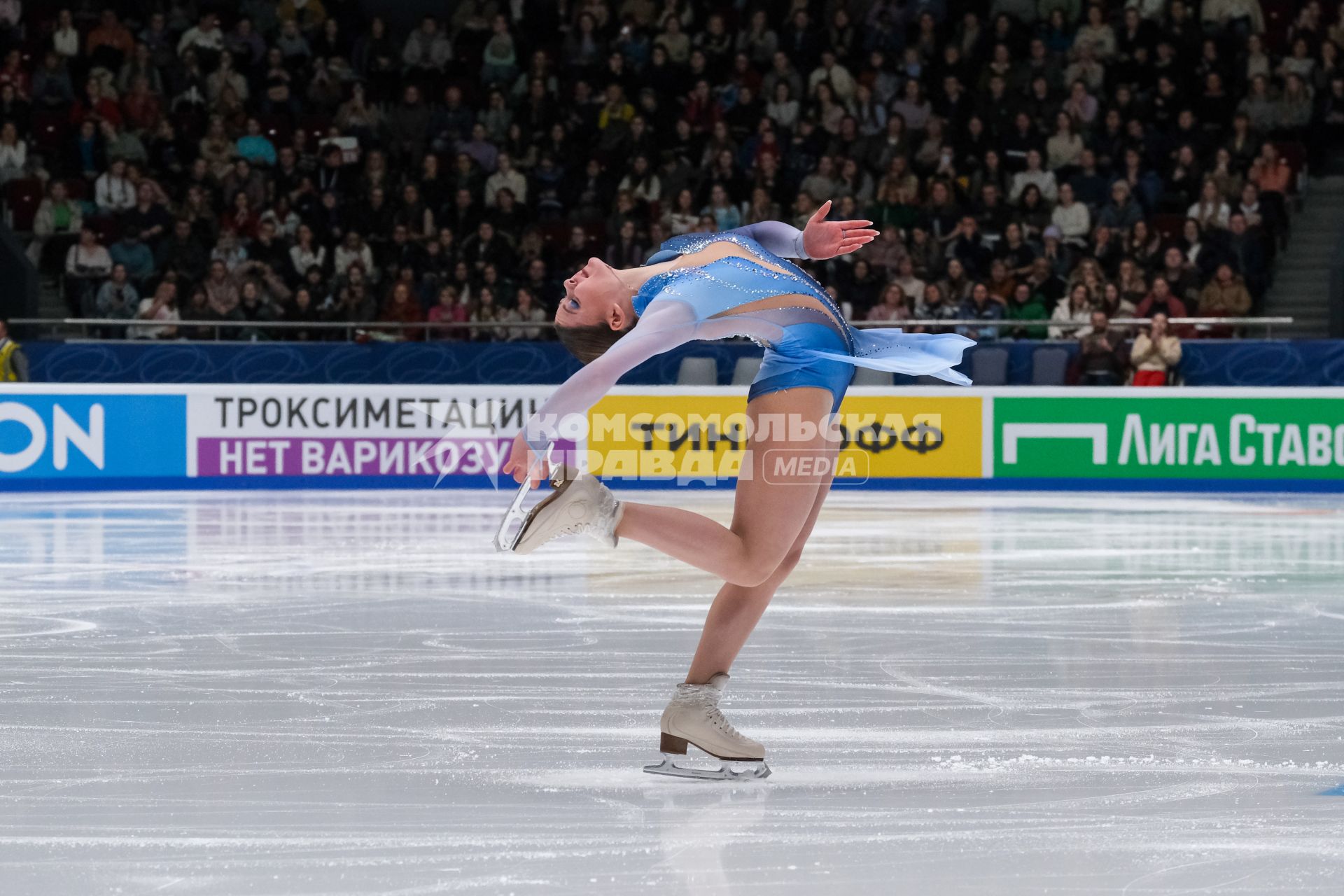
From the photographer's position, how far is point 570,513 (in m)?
3.60

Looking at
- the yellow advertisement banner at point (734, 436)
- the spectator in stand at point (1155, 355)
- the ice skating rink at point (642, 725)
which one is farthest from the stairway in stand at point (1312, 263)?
the ice skating rink at point (642, 725)

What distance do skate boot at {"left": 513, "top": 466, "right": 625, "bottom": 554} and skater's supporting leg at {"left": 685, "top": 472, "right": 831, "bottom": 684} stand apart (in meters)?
0.52

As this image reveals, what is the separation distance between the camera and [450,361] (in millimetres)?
14562

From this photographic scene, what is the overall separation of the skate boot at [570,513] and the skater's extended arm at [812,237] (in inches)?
38.5

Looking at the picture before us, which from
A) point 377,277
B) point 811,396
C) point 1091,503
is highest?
point 811,396

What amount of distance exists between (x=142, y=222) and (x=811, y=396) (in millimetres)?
12983

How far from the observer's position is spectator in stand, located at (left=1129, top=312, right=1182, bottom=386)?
14.2 m

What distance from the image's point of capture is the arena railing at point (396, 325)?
14164mm

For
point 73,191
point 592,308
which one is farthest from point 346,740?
point 73,191

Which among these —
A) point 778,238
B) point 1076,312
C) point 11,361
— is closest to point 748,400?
point 778,238

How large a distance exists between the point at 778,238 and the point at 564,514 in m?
1.14

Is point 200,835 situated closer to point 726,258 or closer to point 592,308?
point 592,308

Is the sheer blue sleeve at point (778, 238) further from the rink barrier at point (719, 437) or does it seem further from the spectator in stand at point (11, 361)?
the spectator in stand at point (11, 361)

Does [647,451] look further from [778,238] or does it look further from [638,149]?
[778,238]
